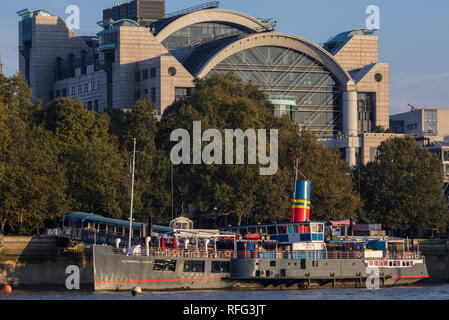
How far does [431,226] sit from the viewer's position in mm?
130000

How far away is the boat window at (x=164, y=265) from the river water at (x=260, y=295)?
273 cm

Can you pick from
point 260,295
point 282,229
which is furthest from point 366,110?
point 260,295

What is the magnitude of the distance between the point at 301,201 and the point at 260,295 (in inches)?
754

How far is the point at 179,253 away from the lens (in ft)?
303

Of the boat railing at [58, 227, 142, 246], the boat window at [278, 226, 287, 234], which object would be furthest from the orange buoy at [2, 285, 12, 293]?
the boat window at [278, 226, 287, 234]

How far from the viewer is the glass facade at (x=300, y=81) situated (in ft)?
604

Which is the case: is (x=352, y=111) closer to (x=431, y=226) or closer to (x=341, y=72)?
(x=341, y=72)

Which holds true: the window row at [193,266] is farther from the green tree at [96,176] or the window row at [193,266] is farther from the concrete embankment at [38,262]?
the green tree at [96,176]

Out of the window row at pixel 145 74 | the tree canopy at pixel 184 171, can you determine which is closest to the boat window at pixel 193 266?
the tree canopy at pixel 184 171

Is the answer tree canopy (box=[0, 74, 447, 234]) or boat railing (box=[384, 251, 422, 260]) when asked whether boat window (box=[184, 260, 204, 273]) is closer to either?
boat railing (box=[384, 251, 422, 260])

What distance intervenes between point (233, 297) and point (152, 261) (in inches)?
364

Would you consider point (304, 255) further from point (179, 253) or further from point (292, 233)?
point (179, 253)

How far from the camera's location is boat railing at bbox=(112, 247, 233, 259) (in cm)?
9056

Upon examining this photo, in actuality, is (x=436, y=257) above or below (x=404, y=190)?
below
